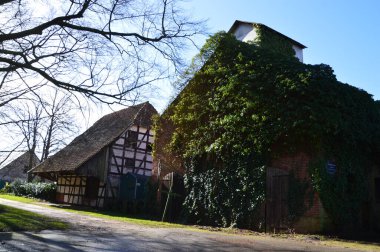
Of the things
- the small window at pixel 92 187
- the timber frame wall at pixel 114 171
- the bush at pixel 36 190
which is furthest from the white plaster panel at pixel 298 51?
the bush at pixel 36 190

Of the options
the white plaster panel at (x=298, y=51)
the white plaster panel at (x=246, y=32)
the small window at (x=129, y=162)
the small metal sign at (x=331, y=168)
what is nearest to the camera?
the small metal sign at (x=331, y=168)

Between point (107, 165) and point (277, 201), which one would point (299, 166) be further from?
point (107, 165)

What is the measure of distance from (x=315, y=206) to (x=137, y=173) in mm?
17477

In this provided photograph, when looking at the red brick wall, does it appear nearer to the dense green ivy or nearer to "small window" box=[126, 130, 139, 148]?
the dense green ivy

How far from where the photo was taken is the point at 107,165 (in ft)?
88.7

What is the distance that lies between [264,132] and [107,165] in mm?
15362

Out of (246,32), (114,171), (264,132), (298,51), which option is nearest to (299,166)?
(264,132)

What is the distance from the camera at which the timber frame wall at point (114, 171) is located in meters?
27.0

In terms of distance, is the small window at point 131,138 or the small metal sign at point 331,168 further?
the small window at point 131,138

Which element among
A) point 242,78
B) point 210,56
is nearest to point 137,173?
point 210,56

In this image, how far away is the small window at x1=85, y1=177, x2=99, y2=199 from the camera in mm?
27311

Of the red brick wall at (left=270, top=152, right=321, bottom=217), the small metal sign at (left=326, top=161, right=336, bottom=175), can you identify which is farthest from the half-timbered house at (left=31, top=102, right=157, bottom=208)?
the small metal sign at (left=326, top=161, right=336, bottom=175)

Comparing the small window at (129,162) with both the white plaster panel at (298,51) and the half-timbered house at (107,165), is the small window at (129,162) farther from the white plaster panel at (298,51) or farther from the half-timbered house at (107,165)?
the white plaster panel at (298,51)

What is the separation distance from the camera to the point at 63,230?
10.0 meters
